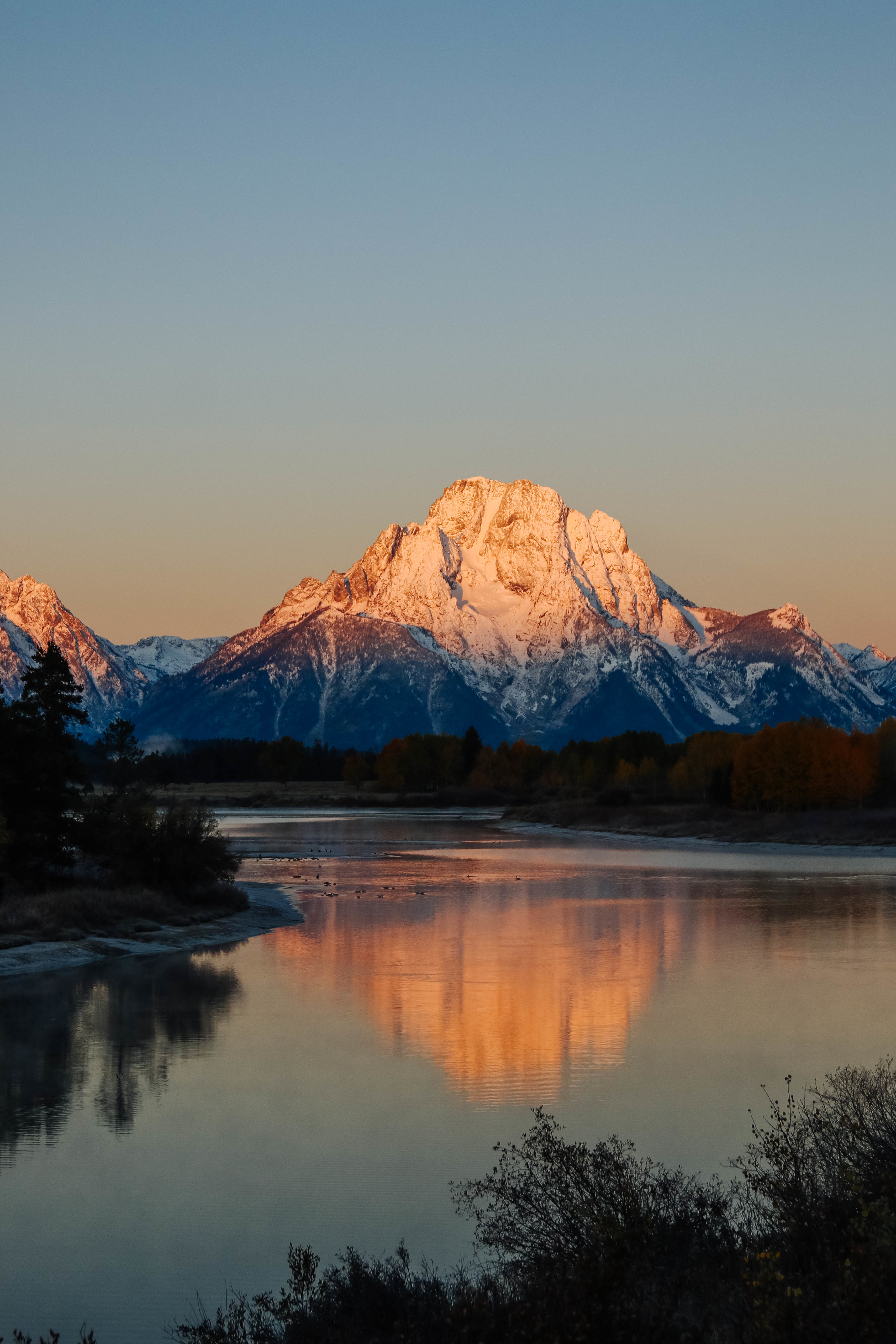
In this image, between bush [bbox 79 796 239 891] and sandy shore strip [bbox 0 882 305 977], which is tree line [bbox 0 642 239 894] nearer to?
bush [bbox 79 796 239 891]

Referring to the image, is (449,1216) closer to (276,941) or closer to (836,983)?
(836,983)

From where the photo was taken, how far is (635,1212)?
12953 millimetres

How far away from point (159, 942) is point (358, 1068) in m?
20.6

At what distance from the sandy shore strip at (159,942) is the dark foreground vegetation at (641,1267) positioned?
25158 mm

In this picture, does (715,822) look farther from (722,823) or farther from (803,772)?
(803,772)

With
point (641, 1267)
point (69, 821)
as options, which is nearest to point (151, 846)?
point (69, 821)

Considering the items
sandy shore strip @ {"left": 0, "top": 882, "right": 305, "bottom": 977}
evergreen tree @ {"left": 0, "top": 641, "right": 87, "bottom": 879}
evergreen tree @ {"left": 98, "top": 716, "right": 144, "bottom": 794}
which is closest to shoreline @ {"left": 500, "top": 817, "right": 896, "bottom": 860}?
sandy shore strip @ {"left": 0, "top": 882, "right": 305, "bottom": 977}

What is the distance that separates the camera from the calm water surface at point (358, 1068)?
52.8 feet

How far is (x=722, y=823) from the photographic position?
414 feet

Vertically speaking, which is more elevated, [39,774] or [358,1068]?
[39,774]

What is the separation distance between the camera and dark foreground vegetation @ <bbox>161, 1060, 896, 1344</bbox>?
400 inches

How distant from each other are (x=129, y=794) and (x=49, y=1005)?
2389cm

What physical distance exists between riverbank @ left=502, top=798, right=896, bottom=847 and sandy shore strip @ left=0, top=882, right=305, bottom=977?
6237 centimetres

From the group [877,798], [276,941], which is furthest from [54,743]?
[877,798]
